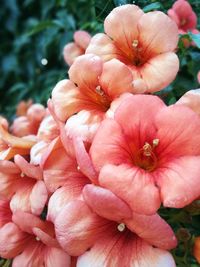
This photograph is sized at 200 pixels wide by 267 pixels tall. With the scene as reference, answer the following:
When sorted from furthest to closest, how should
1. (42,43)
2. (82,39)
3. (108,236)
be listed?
(42,43) → (82,39) → (108,236)

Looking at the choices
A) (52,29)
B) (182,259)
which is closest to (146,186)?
(182,259)

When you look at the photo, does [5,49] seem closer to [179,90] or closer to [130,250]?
[179,90]

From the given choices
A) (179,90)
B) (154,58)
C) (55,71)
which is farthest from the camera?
(55,71)


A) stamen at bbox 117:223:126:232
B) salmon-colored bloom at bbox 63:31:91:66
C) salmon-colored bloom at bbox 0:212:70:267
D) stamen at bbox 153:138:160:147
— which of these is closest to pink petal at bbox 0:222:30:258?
salmon-colored bloom at bbox 0:212:70:267

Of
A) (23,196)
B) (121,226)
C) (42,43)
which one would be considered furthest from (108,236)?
(42,43)

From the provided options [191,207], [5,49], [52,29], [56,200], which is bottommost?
[5,49]

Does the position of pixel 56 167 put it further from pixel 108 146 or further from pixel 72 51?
pixel 72 51
